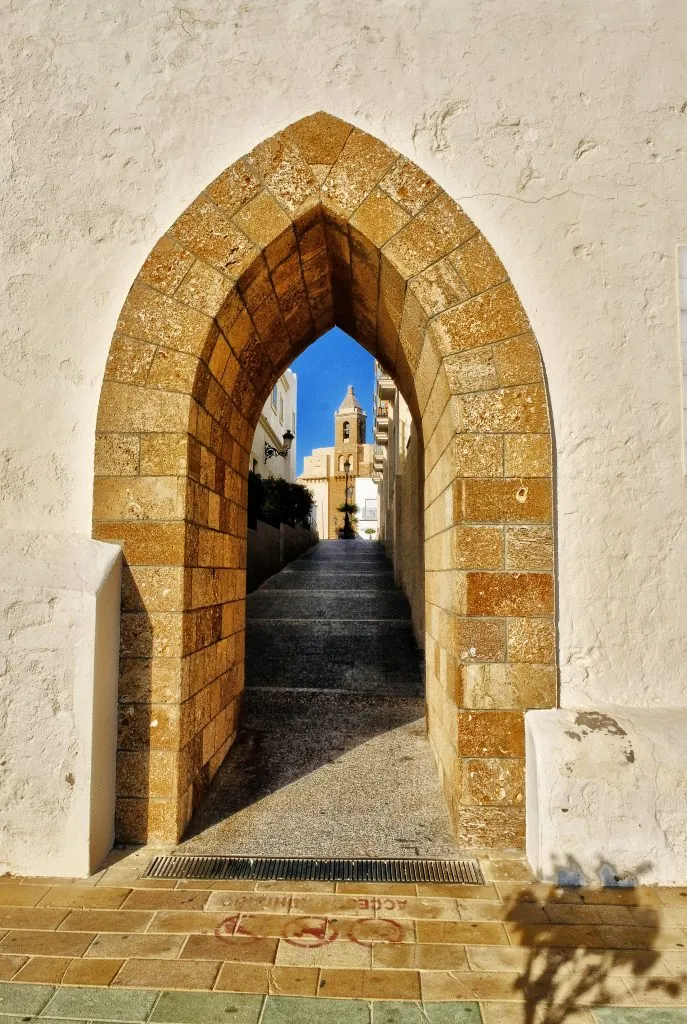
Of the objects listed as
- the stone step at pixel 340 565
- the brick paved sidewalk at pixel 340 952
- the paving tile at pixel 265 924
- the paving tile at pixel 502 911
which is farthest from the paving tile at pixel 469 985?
the stone step at pixel 340 565

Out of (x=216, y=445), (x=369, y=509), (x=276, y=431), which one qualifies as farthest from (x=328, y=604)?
(x=369, y=509)

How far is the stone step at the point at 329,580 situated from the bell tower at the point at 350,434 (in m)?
30.2

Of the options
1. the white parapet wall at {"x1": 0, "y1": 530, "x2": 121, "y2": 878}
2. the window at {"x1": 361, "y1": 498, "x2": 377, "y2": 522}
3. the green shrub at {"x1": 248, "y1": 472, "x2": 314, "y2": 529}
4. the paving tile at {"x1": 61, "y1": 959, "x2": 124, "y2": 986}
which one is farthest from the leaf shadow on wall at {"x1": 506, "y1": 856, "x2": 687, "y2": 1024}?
the window at {"x1": 361, "y1": 498, "x2": 377, "y2": 522}

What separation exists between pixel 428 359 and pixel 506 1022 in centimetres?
289

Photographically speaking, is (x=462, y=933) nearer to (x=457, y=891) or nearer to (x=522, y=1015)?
(x=457, y=891)

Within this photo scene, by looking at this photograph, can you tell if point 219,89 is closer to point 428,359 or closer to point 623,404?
point 428,359

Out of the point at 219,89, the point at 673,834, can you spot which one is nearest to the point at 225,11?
the point at 219,89

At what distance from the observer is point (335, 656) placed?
247 inches

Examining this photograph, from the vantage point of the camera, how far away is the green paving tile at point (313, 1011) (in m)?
2.05

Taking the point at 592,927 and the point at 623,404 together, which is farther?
the point at 623,404

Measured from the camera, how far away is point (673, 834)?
9.61ft

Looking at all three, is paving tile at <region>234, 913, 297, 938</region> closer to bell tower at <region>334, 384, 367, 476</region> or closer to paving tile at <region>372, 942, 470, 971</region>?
paving tile at <region>372, 942, 470, 971</region>

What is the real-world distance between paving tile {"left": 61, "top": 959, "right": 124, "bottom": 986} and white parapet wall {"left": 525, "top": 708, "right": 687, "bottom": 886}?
1.76m

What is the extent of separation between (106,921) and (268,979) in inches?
30.5
